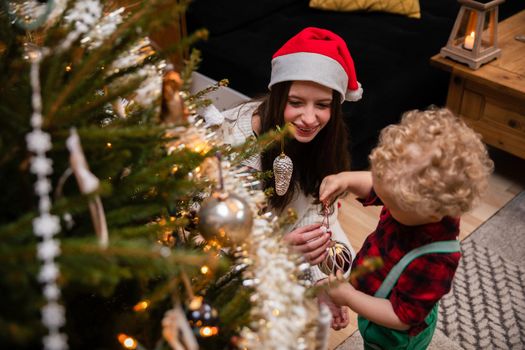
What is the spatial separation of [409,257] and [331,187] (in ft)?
0.77

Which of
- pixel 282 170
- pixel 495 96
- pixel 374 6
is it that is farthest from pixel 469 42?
pixel 282 170

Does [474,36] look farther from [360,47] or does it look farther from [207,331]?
[207,331]

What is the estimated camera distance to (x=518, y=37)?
2.64 meters

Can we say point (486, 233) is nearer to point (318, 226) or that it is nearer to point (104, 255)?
point (318, 226)

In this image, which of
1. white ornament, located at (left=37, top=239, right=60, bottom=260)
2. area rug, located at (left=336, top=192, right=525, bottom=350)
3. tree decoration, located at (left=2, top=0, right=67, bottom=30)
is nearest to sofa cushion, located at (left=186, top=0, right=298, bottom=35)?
area rug, located at (left=336, top=192, right=525, bottom=350)

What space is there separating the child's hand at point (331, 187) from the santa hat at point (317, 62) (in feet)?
0.99

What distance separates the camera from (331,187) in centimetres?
119

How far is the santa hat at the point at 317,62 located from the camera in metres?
1.38

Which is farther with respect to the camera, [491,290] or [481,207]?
Result: [481,207]

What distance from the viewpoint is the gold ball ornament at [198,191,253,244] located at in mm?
677

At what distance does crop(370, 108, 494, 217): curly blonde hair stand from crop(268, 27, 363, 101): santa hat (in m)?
0.42

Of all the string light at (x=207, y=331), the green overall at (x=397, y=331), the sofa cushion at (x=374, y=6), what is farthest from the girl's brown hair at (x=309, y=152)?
the sofa cushion at (x=374, y=6)

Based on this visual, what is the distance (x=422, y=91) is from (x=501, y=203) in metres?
0.64

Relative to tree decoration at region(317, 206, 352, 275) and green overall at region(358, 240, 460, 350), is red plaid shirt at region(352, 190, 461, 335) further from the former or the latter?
tree decoration at region(317, 206, 352, 275)
